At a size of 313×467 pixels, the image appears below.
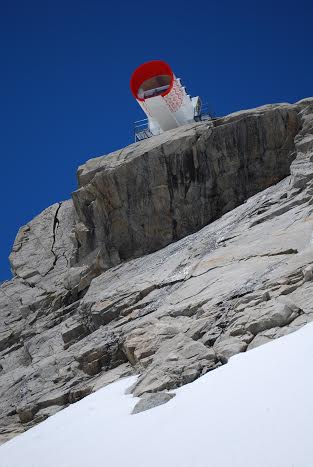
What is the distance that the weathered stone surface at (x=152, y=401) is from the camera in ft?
44.5

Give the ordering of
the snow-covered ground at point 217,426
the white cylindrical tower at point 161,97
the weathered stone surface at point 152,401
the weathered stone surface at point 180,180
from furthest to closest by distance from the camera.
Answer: the white cylindrical tower at point 161,97, the weathered stone surface at point 180,180, the weathered stone surface at point 152,401, the snow-covered ground at point 217,426

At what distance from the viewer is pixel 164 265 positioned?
26.1 m

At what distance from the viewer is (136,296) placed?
24.4 m

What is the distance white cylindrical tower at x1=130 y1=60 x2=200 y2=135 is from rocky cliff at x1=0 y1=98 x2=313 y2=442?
229 inches

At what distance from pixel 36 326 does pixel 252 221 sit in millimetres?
13912

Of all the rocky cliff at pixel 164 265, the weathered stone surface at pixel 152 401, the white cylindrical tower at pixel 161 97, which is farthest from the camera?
the white cylindrical tower at pixel 161 97

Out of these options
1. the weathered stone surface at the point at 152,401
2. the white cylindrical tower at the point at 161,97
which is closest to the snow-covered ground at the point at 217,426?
the weathered stone surface at the point at 152,401

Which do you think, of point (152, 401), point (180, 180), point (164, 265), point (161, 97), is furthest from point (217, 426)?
point (161, 97)

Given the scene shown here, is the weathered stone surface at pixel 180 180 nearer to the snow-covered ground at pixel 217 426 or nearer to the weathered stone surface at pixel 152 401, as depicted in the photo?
the snow-covered ground at pixel 217 426

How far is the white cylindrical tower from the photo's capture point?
37844 mm

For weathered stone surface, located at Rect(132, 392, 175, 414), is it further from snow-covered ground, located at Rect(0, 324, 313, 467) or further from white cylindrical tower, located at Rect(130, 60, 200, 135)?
white cylindrical tower, located at Rect(130, 60, 200, 135)

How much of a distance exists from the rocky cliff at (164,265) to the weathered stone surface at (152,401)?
2.76 feet

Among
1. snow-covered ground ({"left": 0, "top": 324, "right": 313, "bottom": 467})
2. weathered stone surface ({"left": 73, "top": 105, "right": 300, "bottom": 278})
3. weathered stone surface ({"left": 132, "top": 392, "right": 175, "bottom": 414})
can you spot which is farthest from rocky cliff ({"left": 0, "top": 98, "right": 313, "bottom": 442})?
snow-covered ground ({"left": 0, "top": 324, "right": 313, "bottom": 467})

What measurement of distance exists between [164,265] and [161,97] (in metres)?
15.8
